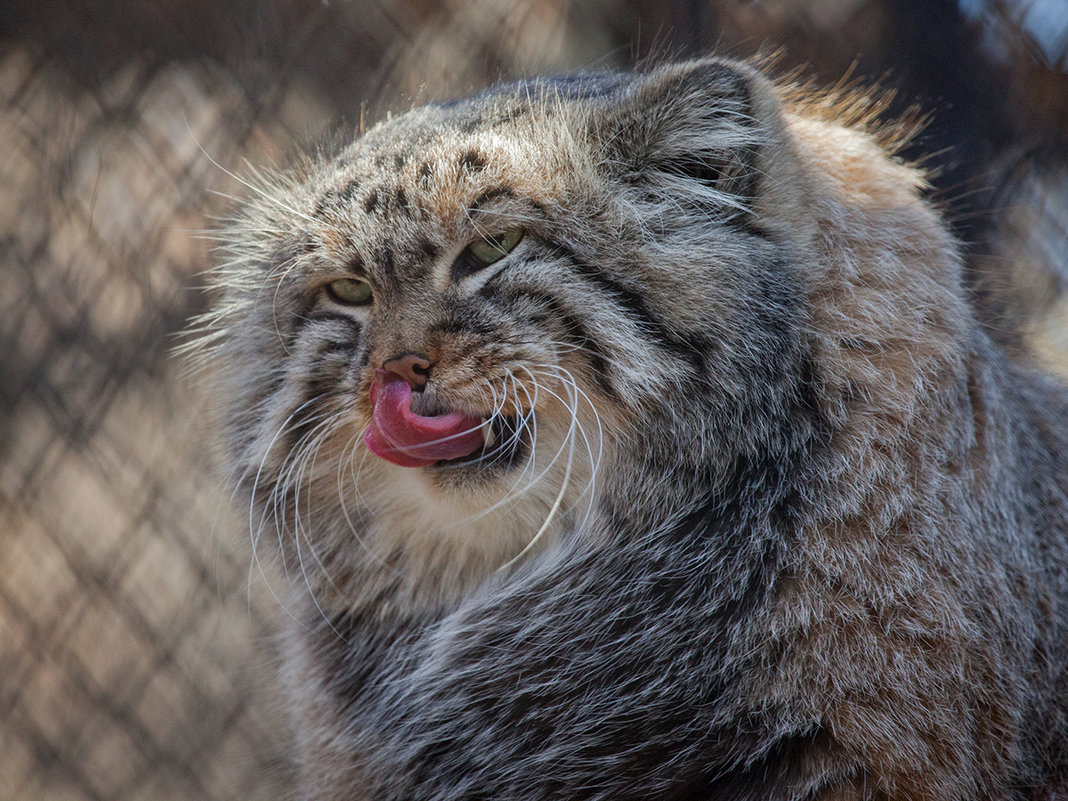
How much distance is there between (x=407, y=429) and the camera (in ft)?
5.18

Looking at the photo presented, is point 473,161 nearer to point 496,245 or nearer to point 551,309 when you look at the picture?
point 496,245

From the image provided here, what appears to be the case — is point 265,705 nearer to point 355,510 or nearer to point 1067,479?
point 355,510

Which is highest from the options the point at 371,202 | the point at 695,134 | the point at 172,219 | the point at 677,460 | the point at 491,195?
the point at 695,134

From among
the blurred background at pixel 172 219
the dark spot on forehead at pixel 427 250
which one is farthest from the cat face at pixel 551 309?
the blurred background at pixel 172 219

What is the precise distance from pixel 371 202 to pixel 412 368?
Answer: 1.23 feet

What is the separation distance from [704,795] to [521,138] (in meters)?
1.21

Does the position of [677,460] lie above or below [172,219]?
above

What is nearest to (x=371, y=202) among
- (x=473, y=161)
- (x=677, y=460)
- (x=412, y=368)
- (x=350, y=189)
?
(x=350, y=189)

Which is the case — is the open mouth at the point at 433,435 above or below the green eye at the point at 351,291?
below

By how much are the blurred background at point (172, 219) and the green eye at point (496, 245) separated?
141 centimetres

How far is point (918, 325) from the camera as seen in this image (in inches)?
68.4

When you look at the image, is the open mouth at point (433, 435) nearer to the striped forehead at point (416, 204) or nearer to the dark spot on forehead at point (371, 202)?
the striped forehead at point (416, 204)

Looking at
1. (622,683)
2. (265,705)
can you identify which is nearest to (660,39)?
(622,683)

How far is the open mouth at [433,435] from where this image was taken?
158cm
